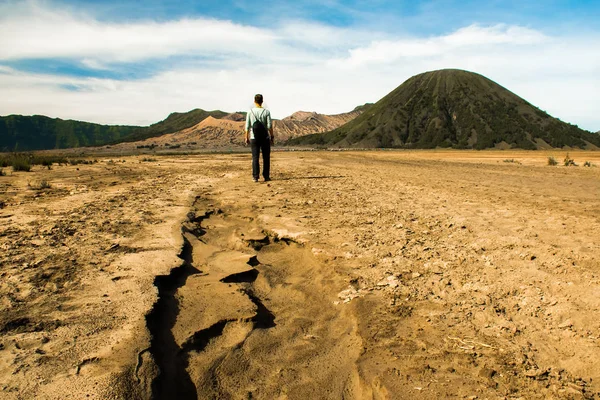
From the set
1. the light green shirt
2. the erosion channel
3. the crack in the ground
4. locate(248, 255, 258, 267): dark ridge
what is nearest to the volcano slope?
the light green shirt

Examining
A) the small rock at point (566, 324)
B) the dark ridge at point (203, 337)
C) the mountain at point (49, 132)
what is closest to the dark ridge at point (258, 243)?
the dark ridge at point (203, 337)

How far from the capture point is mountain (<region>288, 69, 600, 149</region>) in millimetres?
66562

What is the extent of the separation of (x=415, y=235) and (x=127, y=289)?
2863mm

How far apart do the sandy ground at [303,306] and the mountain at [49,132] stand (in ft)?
466

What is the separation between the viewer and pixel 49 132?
520 feet

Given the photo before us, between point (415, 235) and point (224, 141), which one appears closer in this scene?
point (415, 235)

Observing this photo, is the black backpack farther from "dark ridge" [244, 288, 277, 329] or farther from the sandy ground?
"dark ridge" [244, 288, 277, 329]

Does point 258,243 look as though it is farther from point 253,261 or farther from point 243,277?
point 243,277

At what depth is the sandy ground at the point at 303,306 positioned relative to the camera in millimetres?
1955

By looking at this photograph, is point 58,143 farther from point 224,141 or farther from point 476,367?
point 476,367

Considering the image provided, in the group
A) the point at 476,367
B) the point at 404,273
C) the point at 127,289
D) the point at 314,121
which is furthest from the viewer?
the point at 314,121

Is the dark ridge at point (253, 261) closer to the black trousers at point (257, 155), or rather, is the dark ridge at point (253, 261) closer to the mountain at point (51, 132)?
the black trousers at point (257, 155)

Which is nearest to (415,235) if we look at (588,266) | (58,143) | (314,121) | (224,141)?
(588,266)

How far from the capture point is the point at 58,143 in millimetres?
154000
